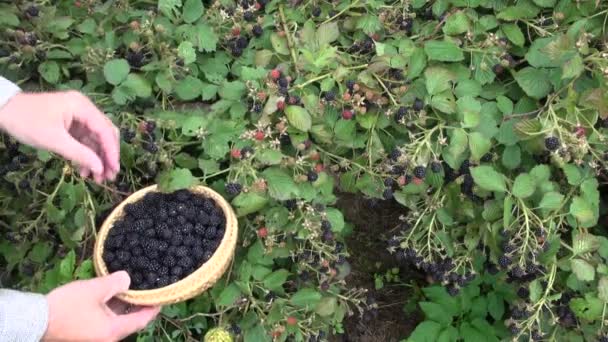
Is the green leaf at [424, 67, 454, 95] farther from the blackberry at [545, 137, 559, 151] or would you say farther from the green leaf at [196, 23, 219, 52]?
the green leaf at [196, 23, 219, 52]

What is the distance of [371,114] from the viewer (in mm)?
1859

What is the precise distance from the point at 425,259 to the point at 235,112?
700mm

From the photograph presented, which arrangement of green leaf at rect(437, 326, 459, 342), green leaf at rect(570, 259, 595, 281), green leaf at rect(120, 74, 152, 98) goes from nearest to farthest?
green leaf at rect(570, 259, 595, 281), green leaf at rect(120, 74, 152, 98), green leaf at rect(437, 326, 459, 342)

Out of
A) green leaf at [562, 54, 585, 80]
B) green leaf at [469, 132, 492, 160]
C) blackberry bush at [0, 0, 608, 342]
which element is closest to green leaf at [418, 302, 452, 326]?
blackberry bush at [0, 0, 608, 342]

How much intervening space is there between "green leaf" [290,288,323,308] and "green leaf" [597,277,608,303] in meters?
0.75

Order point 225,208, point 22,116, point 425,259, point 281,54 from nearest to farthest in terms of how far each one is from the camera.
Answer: point 22,116 < point 225,208 < point 425,259 < point 281,54

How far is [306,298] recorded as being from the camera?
1.78 m

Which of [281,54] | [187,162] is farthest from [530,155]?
[187,162]

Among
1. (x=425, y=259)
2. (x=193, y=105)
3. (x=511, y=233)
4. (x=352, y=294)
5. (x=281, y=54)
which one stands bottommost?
(x=352, y=294)

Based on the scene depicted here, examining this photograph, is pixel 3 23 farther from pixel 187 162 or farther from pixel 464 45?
pixel 464 45

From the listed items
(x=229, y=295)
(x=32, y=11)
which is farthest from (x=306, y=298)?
(x=32, y=11)

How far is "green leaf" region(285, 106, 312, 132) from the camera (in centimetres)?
175

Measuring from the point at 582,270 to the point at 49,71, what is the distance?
5.34ft

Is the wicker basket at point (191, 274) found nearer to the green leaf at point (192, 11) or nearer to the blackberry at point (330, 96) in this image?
the blackberry at point (330, 96)
